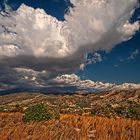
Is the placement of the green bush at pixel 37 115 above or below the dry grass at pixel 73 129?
above

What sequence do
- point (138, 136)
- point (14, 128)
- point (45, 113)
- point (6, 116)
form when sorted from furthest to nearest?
point (6, 116), point (45, 113), point (14, 128), point (138, 136)

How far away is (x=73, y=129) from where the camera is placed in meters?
43.6

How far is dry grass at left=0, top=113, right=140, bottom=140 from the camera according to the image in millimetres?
40406

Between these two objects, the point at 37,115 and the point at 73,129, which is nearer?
the point at 73,129

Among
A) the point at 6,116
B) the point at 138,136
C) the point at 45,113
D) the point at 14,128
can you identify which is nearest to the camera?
the point at 138,136

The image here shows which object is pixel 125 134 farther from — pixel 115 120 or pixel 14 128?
pixel 14 128

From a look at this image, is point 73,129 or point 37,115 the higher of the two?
point 37,115

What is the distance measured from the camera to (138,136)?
130ft

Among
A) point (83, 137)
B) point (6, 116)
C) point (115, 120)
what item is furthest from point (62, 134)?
point (6, 116)

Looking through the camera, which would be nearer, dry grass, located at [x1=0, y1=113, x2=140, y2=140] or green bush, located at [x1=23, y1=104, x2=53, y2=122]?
dry grass, located at [x1=0, y1=113, x2=140, y2=140]

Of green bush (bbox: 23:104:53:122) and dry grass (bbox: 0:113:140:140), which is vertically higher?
A: green bush (bbox: 23:104:53:122)

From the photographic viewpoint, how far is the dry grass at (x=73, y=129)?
40.4 m

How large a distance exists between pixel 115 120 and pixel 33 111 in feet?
45.7

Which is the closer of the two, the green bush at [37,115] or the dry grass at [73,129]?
the dry grass at [73,129]
